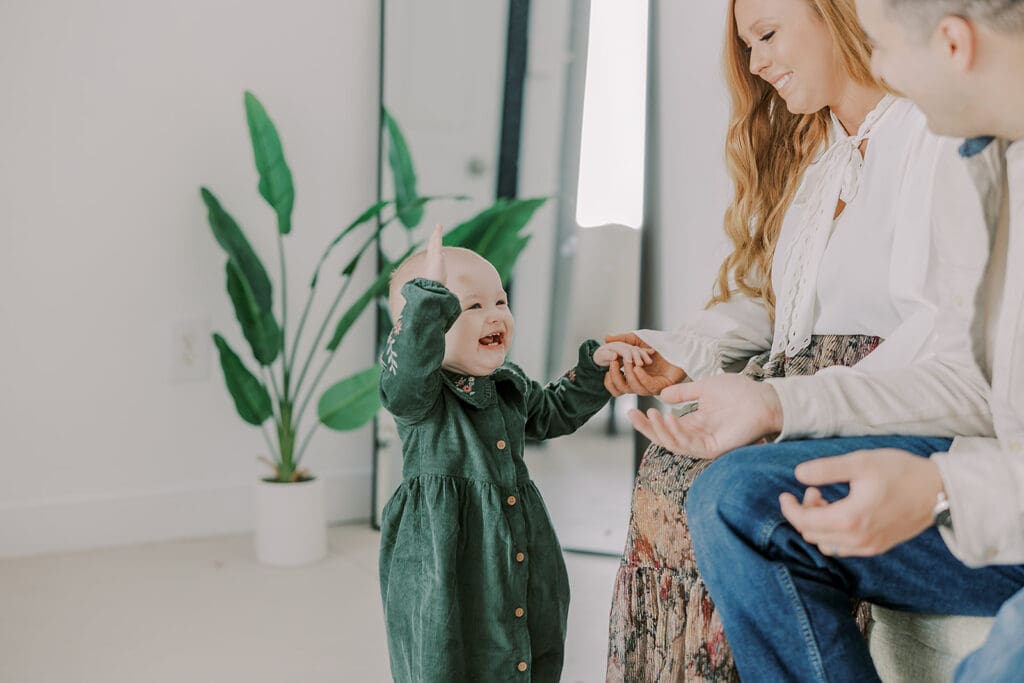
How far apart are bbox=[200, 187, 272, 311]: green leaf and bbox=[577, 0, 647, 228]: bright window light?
2.41 feet

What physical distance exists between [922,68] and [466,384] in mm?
635

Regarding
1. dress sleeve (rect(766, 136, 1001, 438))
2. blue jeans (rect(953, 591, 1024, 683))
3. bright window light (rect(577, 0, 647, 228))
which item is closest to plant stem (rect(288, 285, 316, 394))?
bright window light (rect(577, 0, 647, 228))

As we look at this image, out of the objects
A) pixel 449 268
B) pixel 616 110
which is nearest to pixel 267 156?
pixel 616 110

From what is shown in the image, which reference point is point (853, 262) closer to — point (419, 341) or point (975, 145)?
point (975, 145)

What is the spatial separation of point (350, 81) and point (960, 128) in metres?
1.95

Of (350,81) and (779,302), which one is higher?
(350,81)

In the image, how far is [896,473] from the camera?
864 millimetres

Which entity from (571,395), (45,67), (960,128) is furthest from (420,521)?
(45,67)

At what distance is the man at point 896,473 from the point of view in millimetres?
858

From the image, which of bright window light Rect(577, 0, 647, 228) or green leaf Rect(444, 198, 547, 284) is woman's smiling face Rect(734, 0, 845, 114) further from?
green leaf Rect(444, 198, 547, 284)

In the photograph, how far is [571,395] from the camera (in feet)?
4.74

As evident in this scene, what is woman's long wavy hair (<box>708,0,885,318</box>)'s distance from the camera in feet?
4.80

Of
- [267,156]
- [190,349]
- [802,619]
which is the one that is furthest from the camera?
[190,349]

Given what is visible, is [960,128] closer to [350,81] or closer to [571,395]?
[571,395]
